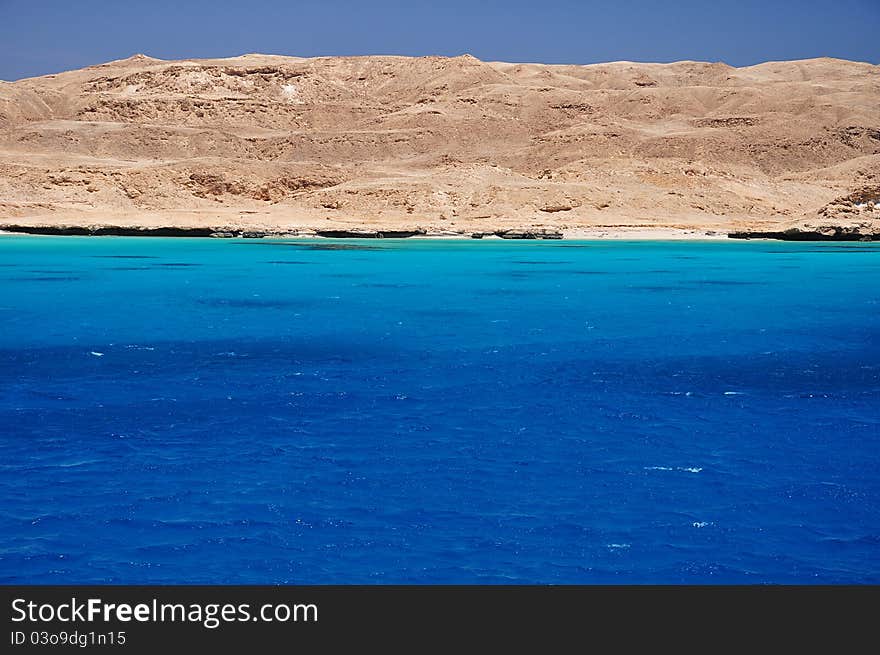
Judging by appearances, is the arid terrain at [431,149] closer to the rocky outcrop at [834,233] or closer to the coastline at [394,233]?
the rocky outcrop at [834,233]

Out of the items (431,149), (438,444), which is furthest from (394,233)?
(438,444)

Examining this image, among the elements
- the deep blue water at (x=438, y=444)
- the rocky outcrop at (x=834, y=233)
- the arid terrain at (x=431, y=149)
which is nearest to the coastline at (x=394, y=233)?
the arid terrain at (x=431, y=149)

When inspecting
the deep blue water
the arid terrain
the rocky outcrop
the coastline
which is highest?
the arid terrain

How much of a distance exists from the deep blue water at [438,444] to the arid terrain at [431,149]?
41.2 m

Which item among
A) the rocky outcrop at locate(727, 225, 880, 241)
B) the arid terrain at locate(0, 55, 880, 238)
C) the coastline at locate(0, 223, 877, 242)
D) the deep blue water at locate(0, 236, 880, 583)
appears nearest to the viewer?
the deep blue water at locate(0, 236, 880, 583)

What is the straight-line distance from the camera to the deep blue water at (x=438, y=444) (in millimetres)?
8828

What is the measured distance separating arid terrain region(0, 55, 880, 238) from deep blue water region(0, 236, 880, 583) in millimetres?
41188

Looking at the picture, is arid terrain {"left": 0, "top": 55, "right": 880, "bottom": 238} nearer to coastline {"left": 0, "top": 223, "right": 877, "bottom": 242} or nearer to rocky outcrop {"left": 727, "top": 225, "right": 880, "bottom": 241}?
rocky outcrop {"left": 727, "top": 225, "right": 880, "bottom": 241}

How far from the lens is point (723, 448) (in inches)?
476

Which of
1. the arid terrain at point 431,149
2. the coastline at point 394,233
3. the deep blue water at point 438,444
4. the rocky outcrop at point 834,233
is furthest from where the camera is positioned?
the arid terrain at point 431,149

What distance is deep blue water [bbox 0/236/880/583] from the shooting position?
348 inches

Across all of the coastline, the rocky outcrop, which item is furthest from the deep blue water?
the coastline

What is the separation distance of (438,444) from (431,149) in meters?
87.7
